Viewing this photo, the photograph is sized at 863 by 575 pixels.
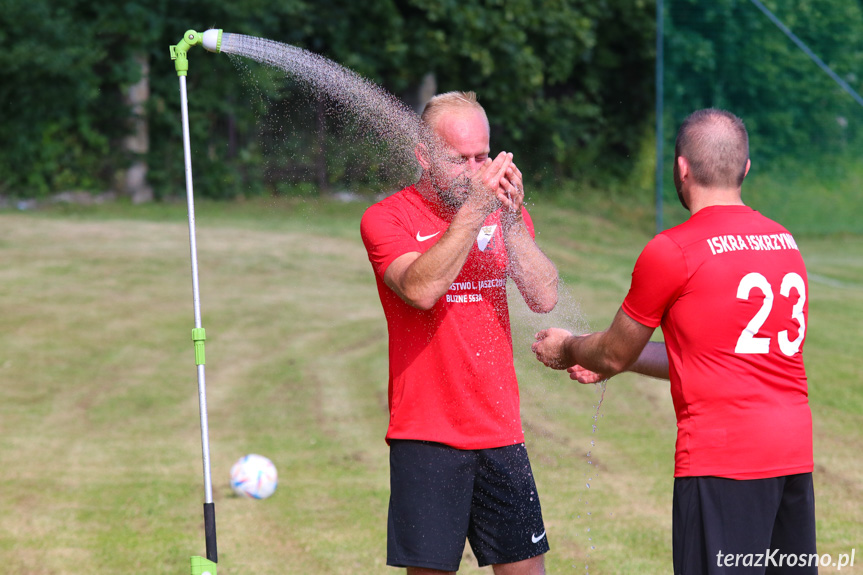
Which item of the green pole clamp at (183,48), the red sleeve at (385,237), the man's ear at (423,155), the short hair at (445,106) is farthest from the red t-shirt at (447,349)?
the green pole clamp at (183,48)

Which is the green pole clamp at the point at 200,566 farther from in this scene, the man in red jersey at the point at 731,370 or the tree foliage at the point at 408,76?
the tree foliage at the point at 408,76

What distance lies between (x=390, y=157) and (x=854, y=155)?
50.9 feet

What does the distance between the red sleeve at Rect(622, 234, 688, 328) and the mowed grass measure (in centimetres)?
98

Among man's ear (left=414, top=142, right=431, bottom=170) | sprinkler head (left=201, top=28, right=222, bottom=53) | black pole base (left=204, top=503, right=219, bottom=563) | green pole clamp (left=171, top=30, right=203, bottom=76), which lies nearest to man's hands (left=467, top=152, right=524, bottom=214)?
man's ear (left=414, top=142, right=431, bottom=170)

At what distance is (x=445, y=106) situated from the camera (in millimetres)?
3627

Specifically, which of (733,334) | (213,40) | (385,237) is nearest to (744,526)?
(733,334)

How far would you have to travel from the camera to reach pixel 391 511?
3637 millimetres

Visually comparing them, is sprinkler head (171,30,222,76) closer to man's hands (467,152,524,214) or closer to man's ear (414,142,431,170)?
man's ear (414,142,431,170)

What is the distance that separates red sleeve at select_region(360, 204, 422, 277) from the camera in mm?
3535

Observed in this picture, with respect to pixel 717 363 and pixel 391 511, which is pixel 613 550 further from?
pixel 717 363

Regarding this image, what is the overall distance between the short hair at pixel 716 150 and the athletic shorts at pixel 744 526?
3.11ft

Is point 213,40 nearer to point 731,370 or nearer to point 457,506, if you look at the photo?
point 457,506

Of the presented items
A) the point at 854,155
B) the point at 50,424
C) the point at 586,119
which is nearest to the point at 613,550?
the point at 50,424

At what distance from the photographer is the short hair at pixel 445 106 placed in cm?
362
